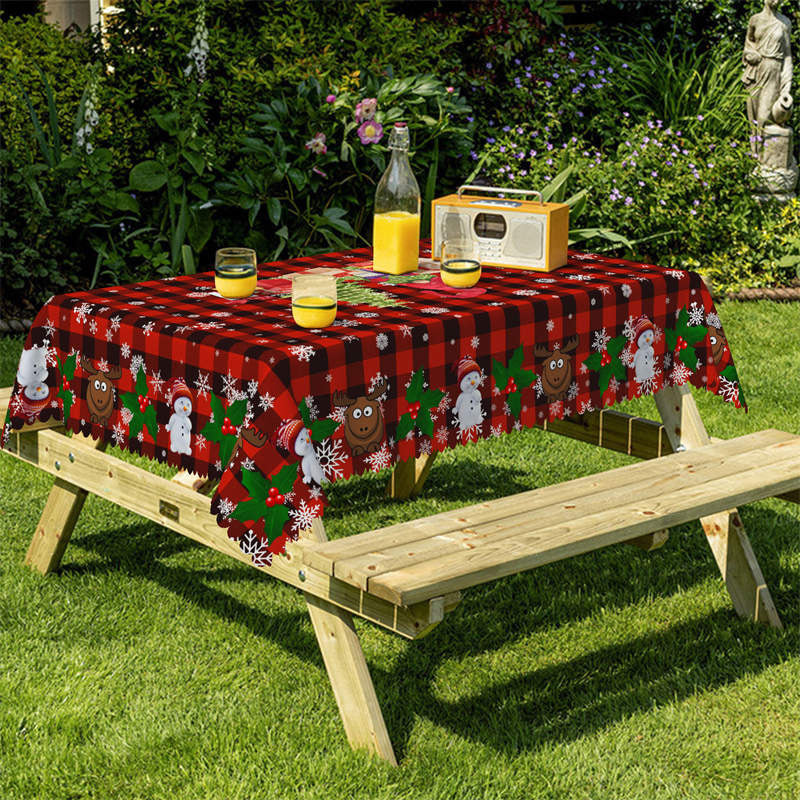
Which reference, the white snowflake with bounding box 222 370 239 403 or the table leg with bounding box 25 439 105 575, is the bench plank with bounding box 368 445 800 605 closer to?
the white snowflake with bounding box 222 370 239 403

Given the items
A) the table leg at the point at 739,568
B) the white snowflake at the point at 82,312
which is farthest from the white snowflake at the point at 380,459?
the table leg at the point at 739,568

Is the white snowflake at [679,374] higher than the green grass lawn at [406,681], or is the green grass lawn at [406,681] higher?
the white snowflake at [679,374]

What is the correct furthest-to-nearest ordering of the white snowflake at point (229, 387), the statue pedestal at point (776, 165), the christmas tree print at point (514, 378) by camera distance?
the statue pedestal at point (776, 165) → the christmas tree print at point (514, 378) → the white snowflake at point (229, 387)

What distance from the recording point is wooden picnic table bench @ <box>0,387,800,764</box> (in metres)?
3.11

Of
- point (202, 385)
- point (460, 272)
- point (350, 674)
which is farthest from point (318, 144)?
point (350, 674)

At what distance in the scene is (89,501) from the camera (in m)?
5.17

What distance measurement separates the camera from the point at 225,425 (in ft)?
11.2

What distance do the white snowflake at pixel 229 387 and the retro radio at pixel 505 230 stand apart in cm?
107

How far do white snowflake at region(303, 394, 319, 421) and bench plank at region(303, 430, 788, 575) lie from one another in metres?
0.30

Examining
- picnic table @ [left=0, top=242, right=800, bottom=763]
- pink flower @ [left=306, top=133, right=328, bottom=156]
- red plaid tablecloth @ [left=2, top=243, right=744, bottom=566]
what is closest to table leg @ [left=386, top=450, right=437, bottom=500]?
picnic table @ [left=0, top=242, right=800, bottom=763]

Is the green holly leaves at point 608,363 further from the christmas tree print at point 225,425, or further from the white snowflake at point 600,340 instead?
the christmas tree print at point 225,425

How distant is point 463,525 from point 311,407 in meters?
0.47

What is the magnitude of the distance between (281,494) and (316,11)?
584 centimetres

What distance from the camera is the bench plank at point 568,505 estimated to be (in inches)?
123
